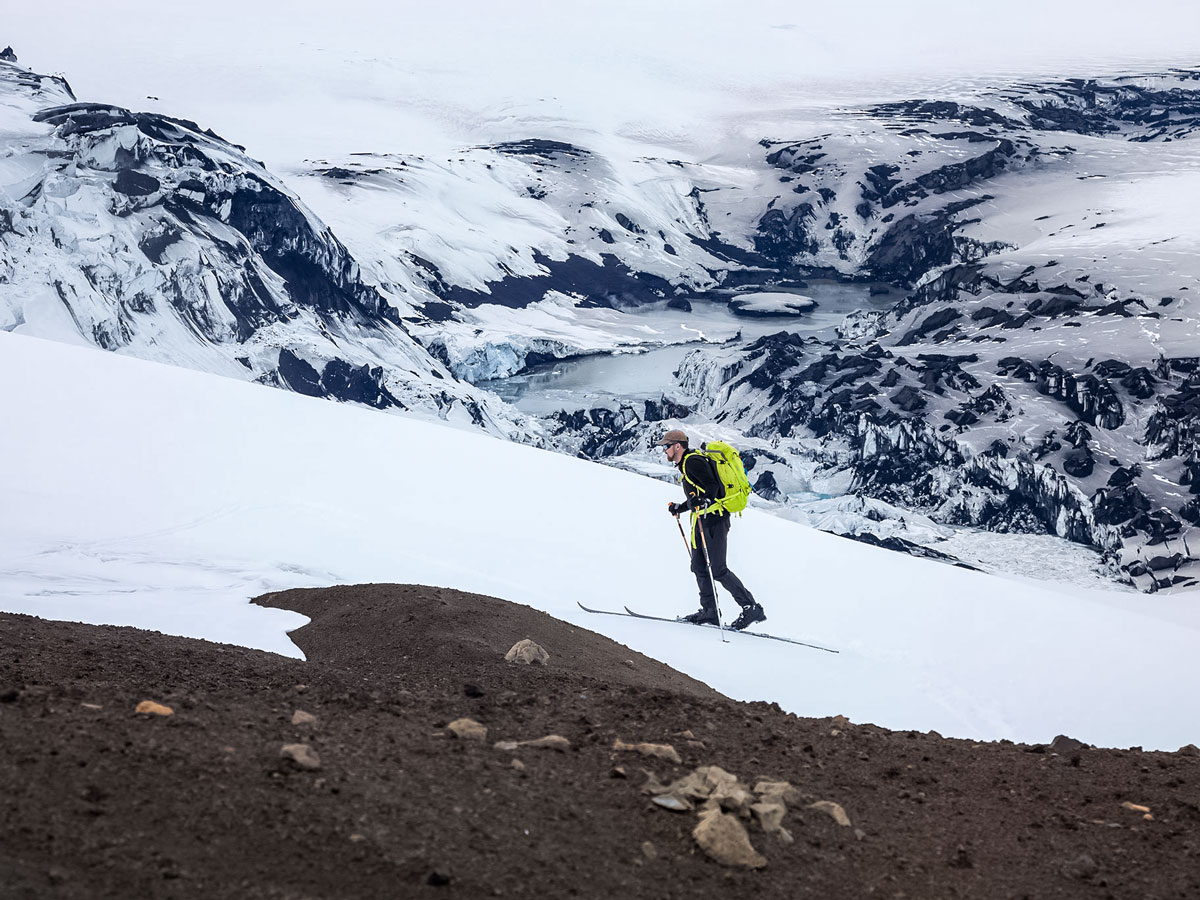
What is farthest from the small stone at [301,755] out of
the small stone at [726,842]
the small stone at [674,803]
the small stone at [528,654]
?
the small stone at [528,654]

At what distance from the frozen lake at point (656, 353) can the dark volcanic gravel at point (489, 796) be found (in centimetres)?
3384

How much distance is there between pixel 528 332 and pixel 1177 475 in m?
25.4

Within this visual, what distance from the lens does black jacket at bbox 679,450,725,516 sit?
714cm

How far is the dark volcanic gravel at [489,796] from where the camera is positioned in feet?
7.82

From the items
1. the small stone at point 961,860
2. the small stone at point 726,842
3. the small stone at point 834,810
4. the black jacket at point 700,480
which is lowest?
the black jacket at point 700,480

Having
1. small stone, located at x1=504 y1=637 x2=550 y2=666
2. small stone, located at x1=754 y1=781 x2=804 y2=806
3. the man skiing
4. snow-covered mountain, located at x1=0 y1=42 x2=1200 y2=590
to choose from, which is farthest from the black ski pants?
snow-covered mountain, located at x1=0 y1=42 x2=1200 y2=590

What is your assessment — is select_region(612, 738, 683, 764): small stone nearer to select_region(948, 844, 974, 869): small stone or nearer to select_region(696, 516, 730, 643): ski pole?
select_region(948, 844, 974, 869): small stone

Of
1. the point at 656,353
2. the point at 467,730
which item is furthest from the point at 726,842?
the point at 656,353

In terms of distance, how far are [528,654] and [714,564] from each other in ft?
8.51

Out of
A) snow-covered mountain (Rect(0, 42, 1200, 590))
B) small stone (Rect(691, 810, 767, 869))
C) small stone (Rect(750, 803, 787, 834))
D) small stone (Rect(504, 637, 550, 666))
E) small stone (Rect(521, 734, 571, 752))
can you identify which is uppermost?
small stone (Rect(691, 810, 767, 869))

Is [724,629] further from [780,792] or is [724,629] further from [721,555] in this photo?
[780,792]

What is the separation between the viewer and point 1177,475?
27.5 metres

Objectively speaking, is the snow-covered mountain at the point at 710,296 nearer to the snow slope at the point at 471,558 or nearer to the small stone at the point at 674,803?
the snow slope at the point at 471,558

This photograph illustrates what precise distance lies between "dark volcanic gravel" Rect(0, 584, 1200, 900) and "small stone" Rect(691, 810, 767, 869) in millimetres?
26
